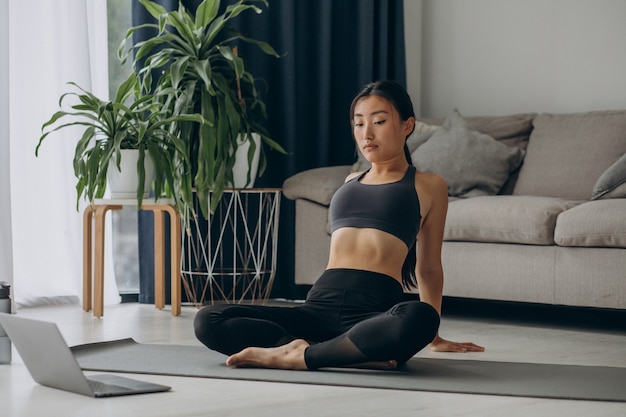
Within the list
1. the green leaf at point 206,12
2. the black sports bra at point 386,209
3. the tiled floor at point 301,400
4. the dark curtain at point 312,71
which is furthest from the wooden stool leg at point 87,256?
the black sports bra at point 386,209

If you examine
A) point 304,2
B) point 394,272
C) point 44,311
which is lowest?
point 44,311

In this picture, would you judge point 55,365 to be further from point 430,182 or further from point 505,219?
point 505,219

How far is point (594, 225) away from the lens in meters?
3.22

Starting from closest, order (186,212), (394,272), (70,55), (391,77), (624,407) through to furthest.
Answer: (624,407), (394,272), (186,212), (70,55), (391,77)

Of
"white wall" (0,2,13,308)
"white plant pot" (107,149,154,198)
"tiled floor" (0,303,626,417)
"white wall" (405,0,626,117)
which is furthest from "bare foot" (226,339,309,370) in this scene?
"white wall" (405,0,626,117)

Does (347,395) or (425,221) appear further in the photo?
(425,221)

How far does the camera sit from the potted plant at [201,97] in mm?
3820

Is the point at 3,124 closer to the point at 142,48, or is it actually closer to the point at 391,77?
the point at 142,48

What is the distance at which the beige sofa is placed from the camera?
3.26 metres

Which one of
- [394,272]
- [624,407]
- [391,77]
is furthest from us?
[391,77]

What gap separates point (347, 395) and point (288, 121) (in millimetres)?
2555

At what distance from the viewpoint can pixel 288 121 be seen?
449cm

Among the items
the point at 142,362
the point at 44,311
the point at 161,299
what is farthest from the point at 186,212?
the point at 142,362

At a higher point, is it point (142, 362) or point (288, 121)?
point (288, 121)
